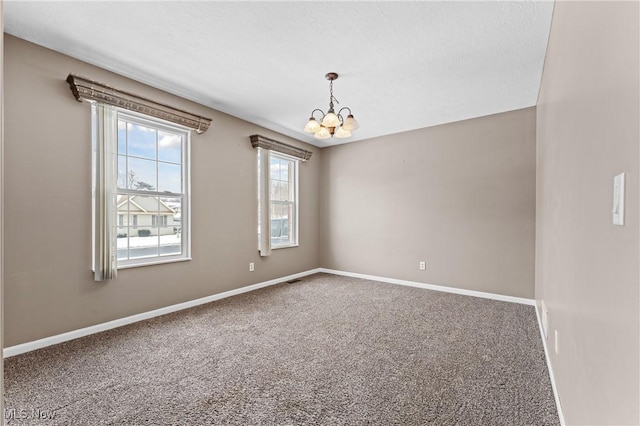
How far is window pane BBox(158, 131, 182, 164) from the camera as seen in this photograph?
356cm

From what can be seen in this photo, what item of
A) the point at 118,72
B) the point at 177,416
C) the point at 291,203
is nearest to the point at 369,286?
the point at 291,203

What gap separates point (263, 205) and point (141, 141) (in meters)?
1.81

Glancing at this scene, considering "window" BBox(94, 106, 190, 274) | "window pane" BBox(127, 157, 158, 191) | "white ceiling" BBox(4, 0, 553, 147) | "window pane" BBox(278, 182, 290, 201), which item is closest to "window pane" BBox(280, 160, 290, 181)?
"window pane" BBox(278, 182, 290, 201)

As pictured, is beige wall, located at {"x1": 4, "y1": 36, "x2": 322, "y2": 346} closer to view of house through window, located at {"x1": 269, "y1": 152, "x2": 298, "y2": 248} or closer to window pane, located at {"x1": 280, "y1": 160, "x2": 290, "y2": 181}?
view of house through window, located at {"x1": 269, "y1": 152, "x2": 298, "y2": 248}

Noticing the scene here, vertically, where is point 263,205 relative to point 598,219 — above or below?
above

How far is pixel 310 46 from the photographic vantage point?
2.60 m

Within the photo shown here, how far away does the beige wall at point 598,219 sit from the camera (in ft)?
2.47

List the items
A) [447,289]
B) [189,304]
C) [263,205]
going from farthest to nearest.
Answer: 1. [263,205]
2. [447,289]
3. [189,304]

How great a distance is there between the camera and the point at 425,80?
323 centimetres

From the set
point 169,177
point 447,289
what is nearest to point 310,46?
point 169,177

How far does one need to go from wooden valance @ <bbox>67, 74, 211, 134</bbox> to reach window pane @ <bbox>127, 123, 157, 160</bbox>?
0.22 metres

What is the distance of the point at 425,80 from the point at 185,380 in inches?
134

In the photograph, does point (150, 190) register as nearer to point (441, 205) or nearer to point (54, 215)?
point (54, 215)

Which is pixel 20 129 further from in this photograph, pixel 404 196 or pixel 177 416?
pixel 404 196
